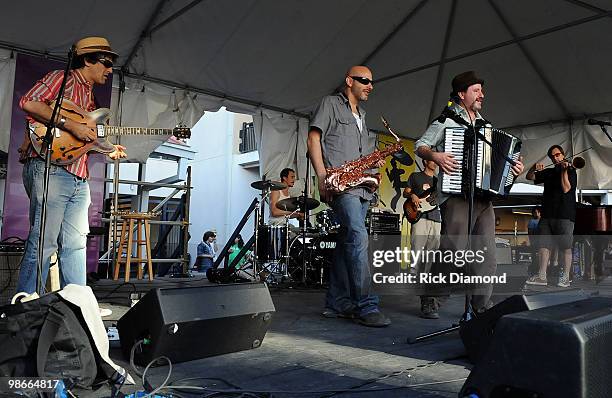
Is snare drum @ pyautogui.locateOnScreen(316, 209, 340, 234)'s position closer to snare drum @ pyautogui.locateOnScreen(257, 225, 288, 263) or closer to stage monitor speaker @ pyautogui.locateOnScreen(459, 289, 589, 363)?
snare drum @ pyautogui.locateOnScreen(257, 225, 288, 263)

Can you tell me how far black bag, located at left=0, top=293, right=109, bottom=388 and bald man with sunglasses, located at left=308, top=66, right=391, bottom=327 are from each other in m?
1.92

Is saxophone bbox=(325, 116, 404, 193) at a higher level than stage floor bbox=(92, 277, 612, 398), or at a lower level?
higher

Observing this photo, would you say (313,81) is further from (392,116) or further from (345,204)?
(345,204)

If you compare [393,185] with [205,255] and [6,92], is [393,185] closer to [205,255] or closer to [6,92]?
[205,255]

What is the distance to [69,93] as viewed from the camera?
314 centimetres

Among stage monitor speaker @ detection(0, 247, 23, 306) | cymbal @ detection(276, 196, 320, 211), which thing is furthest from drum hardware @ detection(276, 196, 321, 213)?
stage monitor speaker @ detection(0, 247, 23, 306)

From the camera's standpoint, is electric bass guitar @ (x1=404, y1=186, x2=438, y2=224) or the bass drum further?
the bass drum

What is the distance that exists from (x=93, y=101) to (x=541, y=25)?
209 inches

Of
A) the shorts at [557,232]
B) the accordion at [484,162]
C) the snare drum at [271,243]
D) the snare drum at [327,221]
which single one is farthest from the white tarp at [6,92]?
the shorts at [557,232]

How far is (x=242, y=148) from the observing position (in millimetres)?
20203

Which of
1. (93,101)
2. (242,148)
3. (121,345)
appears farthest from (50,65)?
(242,148)

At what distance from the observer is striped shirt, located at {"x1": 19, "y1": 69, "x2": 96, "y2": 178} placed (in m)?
2.93

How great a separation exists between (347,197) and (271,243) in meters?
3.44

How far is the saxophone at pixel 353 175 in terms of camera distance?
135 inches
